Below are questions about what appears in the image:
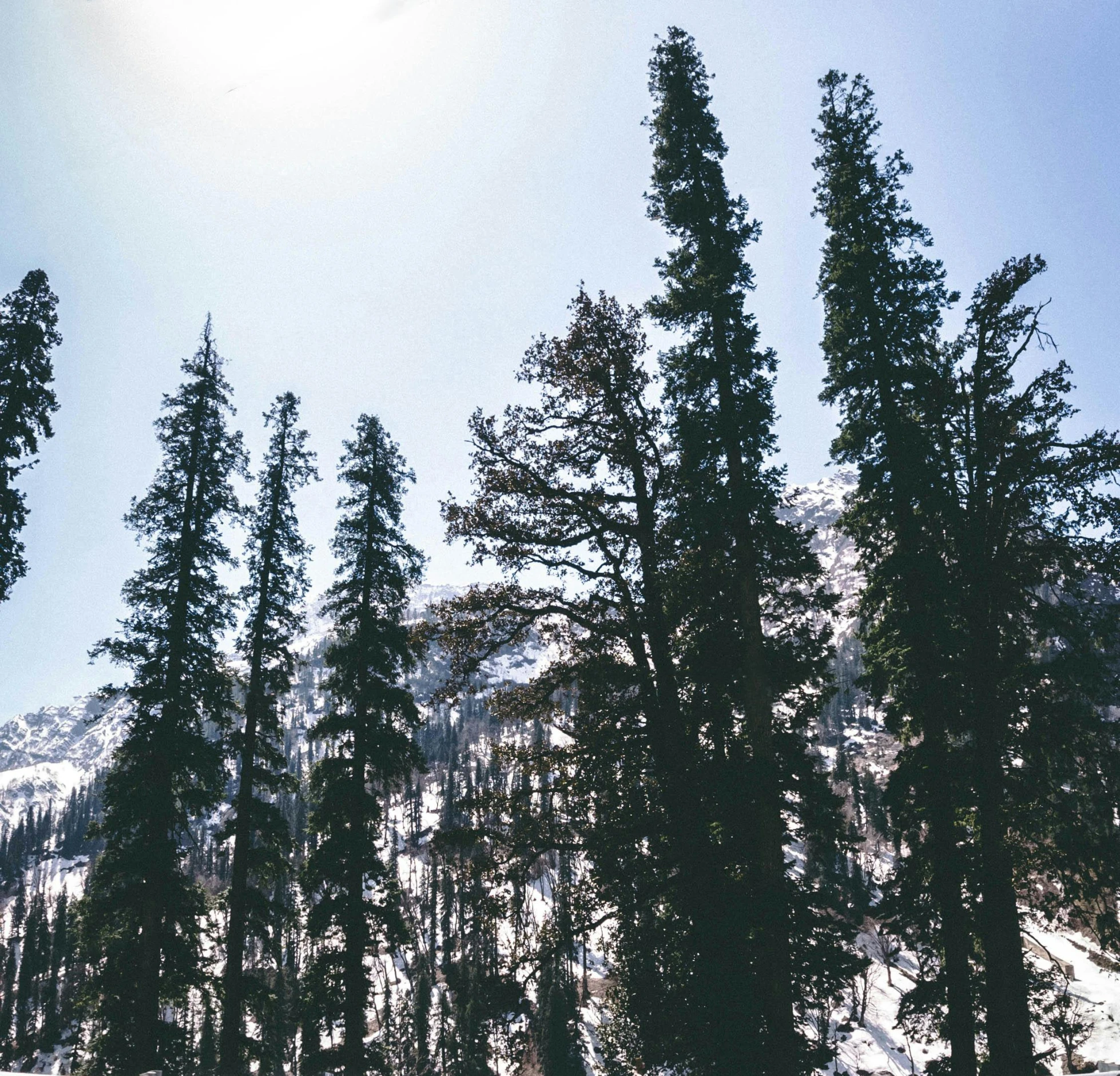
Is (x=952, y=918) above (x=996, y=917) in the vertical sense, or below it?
below

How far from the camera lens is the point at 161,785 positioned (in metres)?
16.2

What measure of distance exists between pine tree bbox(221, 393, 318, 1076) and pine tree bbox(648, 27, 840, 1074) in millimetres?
11421

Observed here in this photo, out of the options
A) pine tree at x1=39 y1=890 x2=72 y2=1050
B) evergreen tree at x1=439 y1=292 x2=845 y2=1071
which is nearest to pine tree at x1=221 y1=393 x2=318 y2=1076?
evergreen tree at x1=439 y1=292 x2=845 y2=1071

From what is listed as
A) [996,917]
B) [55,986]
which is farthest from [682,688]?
[55,986]

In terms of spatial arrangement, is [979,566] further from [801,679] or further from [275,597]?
[275,597]

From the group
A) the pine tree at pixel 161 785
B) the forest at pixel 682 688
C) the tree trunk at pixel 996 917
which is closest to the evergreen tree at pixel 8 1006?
the pine tree at pixel 161 785

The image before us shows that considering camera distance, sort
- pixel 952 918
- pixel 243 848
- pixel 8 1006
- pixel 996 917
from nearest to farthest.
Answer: pixel 996 917, pixel 952 918, pixel 243 848, pixel 8 1006

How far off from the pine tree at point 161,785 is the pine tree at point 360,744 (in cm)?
282

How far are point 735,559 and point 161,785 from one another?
14319 mm

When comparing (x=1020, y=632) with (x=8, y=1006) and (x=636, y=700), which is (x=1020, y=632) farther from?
(x=8, y=1006)

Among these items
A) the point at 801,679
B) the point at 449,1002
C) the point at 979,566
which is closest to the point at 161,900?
the point at 801,679

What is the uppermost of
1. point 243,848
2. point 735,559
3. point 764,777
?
point 735,559

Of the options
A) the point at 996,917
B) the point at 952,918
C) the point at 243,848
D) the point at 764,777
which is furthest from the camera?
the point at 243,848

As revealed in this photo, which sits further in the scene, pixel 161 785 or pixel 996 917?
pixel 161 785
